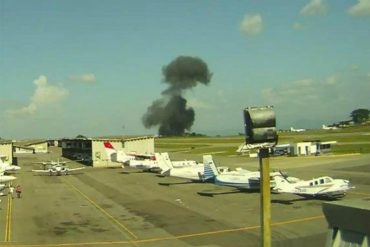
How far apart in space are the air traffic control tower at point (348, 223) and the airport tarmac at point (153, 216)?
25.0 m

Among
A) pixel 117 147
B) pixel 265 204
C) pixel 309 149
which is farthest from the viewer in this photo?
pixel 117 147

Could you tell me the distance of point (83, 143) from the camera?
142625mm

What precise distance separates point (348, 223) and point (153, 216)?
1493 inches

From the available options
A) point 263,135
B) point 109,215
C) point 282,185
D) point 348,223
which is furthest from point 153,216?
point 348,223

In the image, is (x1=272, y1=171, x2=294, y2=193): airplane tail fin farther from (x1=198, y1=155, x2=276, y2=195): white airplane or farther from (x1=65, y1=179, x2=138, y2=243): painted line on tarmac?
(x1=65, y1=179, x2=138, y2=243): painted line on tarmac

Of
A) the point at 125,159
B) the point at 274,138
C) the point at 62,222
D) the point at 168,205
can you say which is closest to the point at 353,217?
the point at 274,138

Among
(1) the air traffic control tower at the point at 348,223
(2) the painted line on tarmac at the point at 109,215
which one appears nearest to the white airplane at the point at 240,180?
(2) the painted line on tarmac at the point at 109,215

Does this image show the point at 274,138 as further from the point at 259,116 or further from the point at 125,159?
the point at 125,159

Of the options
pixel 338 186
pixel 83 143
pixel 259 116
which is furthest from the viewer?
pixel 83 143

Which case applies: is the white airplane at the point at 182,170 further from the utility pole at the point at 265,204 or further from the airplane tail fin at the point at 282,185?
the utility pole at the point at 265,204

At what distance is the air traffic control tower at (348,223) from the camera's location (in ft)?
22.5

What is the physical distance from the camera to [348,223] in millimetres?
7141

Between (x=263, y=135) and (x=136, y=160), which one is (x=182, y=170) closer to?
(x=136, y=160)

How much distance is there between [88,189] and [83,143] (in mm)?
76796
